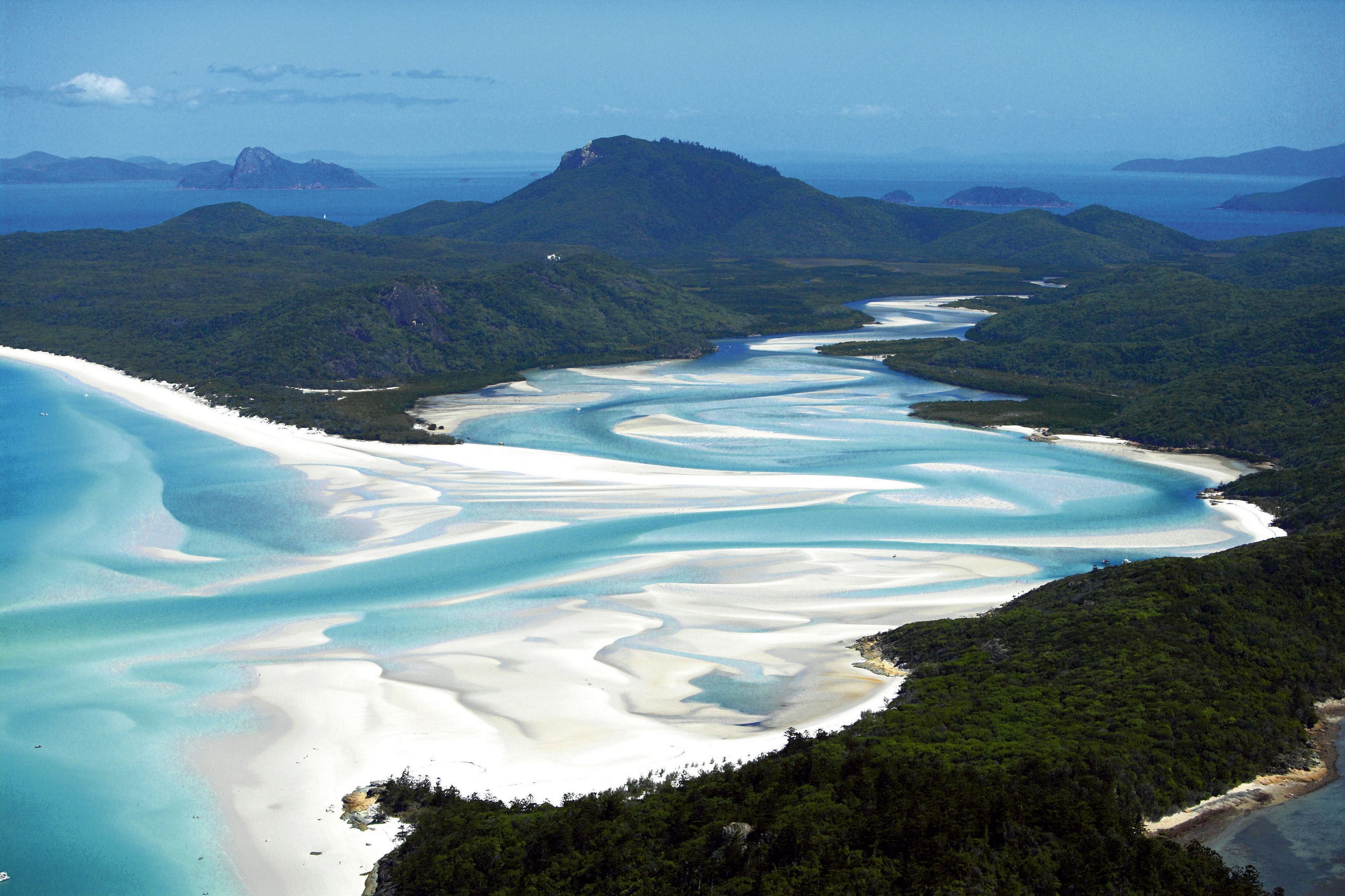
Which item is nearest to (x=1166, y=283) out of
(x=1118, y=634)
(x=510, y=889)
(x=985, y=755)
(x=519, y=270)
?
(x=519, y=270)

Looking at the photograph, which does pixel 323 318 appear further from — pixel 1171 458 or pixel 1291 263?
pixel 1291 263

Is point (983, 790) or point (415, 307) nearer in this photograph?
point (983, 790)

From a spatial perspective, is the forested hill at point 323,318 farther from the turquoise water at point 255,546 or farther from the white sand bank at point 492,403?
the turquoise water at point 255,546

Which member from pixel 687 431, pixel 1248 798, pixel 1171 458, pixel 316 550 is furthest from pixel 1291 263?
pixel 1248 798

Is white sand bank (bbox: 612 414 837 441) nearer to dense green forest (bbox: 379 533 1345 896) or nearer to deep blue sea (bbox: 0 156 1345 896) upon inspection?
deep blue sea (bbox: 0 156 1345 896)

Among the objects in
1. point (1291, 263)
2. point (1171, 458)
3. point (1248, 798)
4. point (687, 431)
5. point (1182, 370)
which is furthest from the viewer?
point (1291, 263)

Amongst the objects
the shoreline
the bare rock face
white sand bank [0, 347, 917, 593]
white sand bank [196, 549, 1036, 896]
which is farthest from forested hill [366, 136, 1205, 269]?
the shoreline
